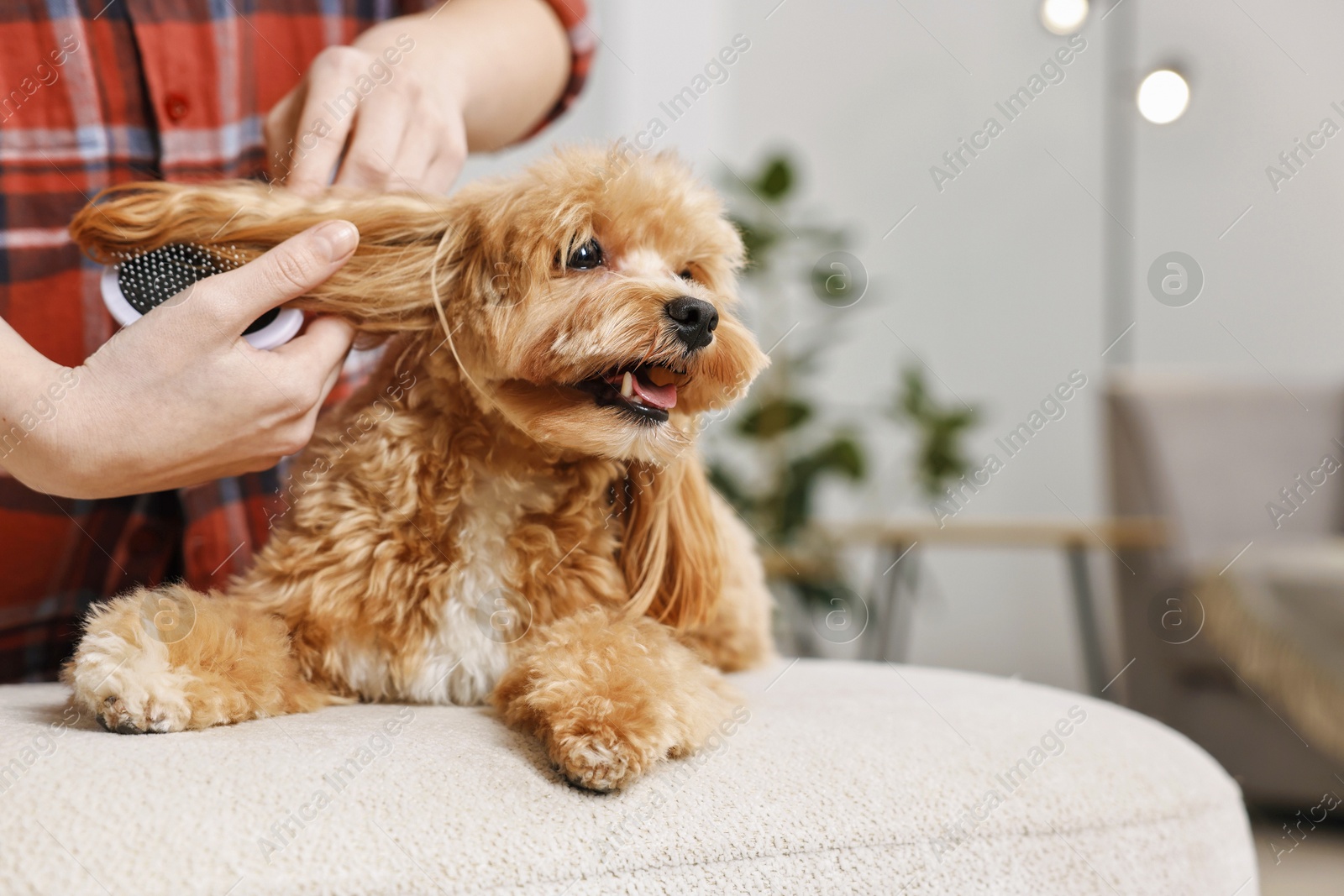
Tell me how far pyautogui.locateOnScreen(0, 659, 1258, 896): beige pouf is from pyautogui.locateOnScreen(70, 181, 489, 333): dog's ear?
361 millimetres

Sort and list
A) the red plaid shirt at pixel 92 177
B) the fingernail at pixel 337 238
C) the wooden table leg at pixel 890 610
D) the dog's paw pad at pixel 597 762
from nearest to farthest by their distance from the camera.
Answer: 1. the dog's paw pad at pixel 597 762
2. the fingernail at pixel 337 238
3. the red plaid shirt at pixel 92 177
4. the wooden table leg at pixel 890 610

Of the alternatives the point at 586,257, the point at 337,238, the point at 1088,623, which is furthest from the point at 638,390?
the point at 1088,623

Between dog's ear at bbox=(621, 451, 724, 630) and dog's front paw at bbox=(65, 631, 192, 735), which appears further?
dog's ear at bbox=(621, 451, 724, 630)

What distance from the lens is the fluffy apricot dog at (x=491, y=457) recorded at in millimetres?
810

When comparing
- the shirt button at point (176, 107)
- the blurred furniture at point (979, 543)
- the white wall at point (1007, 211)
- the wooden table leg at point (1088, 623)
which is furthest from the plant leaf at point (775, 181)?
the shirt button at point (176, 107)

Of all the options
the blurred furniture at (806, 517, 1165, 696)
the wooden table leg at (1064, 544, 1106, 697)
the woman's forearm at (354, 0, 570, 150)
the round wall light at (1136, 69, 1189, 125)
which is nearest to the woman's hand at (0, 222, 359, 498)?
the woman's forearm at (354, 0, 570, 150)

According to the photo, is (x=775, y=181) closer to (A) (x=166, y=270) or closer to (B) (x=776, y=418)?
(B) (x=776, y=418)

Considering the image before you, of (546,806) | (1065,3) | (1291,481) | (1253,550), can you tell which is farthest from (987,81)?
(546,806)

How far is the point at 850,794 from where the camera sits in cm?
67

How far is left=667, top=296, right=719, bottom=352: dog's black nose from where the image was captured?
0.84 metres

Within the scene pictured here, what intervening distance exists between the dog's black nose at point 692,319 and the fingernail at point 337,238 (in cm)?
28

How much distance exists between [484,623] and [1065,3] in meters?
2.99

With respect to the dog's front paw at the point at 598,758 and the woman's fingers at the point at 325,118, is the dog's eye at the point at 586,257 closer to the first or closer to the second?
the woman's fingers at the point at 325,118

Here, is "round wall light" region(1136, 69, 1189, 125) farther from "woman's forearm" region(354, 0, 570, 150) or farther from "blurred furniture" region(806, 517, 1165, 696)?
"woman's forearm" region(354, 0, 570, 150)
